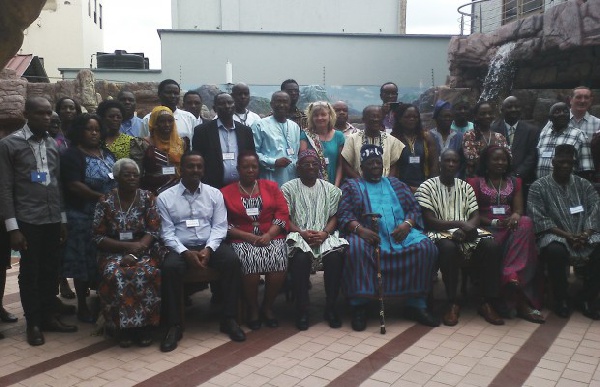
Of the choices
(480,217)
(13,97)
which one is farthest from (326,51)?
(480,217)

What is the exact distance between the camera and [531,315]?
4855mm

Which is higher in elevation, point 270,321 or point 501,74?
point 501,74

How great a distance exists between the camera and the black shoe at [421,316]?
4797mm

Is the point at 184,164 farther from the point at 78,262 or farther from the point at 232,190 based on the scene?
the point at 78,262

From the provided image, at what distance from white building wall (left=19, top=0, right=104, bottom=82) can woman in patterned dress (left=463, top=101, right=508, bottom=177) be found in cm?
2094

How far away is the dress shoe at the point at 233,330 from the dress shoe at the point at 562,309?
2.90 m

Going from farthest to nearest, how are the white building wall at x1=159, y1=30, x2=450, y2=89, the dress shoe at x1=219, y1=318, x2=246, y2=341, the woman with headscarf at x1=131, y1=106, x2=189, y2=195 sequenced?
the white building wall at x1=159, y1=30, x2=450, y2=89 < the woman with headscarf at x1=131, y1=106, x2=189, y2=195 < the dress shoe at x1=219, y1=318, x2=246, y2=341

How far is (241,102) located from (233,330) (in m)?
2.55

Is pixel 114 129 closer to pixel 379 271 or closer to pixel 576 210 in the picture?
pixel 379 271

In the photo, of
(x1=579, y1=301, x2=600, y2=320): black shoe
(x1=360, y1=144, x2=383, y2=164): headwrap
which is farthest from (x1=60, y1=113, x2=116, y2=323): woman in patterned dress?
(x1=579, y1=301, x2=600, y2=320): black shoe

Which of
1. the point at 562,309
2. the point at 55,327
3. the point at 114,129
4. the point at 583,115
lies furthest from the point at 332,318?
the point at 583,115

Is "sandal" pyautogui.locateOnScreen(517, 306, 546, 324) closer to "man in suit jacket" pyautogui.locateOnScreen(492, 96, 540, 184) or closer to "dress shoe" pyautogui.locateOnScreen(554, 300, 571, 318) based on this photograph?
"dress shoe" pyautogui.locateOnScreen(554, 300, 571, 318)

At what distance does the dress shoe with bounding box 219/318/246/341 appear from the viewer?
4.47 meters

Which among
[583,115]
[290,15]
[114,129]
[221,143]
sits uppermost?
[290,15]
